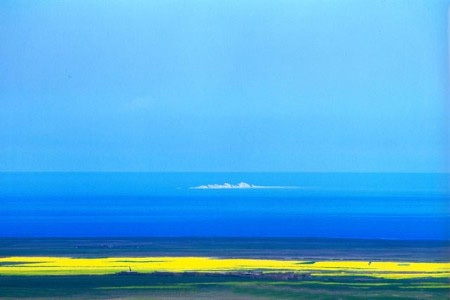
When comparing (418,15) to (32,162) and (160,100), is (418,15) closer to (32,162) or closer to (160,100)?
(160,100)

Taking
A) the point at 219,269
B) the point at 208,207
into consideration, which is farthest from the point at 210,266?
the point at 208,207

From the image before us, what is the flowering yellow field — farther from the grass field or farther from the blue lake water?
the blue lake water

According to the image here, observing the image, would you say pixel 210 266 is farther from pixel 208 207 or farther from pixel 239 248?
pixel 208 207

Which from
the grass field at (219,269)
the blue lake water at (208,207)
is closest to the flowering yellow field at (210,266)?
the grass field at (219,269)

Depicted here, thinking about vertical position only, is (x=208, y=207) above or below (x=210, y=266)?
above

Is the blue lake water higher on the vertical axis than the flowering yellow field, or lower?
higher

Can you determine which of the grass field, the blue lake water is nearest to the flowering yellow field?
the grass field
